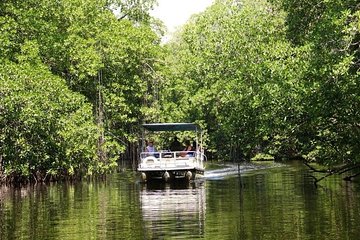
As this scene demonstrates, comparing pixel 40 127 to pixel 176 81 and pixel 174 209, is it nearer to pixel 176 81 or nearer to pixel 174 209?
pixel 174 209

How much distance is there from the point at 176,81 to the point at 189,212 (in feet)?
120

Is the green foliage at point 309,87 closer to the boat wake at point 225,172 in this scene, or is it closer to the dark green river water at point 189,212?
the dark green river water at point 189,212

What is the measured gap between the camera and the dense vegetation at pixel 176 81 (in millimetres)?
20656

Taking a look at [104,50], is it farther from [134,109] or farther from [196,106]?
[196,106]

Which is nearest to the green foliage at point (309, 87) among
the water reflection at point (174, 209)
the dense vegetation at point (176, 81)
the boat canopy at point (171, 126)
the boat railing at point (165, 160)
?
the dense vegetation at point (176, 81)

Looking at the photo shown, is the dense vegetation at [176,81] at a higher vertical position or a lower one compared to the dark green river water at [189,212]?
higher

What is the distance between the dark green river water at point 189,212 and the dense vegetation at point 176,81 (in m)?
2.41

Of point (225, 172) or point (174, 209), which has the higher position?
point (225, 172)

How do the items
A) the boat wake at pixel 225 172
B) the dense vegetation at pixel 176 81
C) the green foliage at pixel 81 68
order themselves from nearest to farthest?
the dense vegetation at pixel 176 81 < the green foliage at pixel 81 68 < the boat wake at pixel 225 172

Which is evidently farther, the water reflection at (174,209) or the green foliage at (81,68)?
the green foliage at (81,68)

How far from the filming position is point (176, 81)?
53062 millimetres

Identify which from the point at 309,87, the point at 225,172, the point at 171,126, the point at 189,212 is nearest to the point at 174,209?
the point at 189,212

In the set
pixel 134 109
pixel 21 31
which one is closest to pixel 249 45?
pixel 134 109

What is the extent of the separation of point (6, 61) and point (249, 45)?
18346 mm
